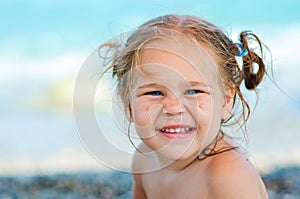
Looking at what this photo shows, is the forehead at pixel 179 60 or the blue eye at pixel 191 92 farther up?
the forehead at pixel 179 60

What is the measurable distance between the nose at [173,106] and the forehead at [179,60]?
0.05 meters

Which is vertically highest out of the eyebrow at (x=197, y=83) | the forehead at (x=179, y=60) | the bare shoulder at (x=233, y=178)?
the forehead at (x=179, y=60)

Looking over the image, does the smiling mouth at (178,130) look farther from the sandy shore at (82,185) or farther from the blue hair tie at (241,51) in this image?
the sandy shore at (82,185)

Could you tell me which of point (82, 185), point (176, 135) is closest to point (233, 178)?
point (176, 135)

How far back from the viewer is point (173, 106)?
1188 millimetres

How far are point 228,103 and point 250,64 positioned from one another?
146 millimetres

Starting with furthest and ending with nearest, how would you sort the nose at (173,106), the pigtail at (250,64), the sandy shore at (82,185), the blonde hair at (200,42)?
the sandy shore at (82,185)
the pigtail at (250,64)
the blonde hair at (200,42)
the nose at (173,106)

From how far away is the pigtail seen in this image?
1420 mm

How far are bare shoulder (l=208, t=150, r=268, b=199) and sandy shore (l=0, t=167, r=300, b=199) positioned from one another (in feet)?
5.94

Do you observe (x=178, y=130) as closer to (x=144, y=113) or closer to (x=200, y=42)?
(x=144, y=113)

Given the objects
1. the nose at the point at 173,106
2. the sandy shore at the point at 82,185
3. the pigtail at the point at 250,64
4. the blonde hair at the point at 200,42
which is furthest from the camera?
the sandy shore at the point at 82,185

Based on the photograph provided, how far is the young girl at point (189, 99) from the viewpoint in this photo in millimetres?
1200

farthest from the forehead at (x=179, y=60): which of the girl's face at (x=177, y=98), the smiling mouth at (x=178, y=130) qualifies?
the smiling mouth at (x=178, y=130)

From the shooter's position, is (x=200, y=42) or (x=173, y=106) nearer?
(x=173, y=106)
